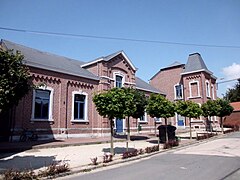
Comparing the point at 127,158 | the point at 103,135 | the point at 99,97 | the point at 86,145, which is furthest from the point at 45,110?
the point at 127,158

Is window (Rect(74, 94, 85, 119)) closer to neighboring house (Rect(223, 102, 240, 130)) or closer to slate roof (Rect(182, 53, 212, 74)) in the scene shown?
slate roof (Rect(182, 53, 212, 74))

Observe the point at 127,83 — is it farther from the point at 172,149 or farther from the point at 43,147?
the point at 43,147

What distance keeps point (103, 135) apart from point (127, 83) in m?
6.57

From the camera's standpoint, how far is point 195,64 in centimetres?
3494

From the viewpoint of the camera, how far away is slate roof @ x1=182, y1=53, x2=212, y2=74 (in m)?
33.7

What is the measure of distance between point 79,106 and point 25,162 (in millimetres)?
10913

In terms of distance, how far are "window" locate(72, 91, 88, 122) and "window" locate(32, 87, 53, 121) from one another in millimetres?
2235

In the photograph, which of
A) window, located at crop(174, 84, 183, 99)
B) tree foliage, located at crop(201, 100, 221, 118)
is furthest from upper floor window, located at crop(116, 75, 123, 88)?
window, located at crop(174, 84, 183, 99)

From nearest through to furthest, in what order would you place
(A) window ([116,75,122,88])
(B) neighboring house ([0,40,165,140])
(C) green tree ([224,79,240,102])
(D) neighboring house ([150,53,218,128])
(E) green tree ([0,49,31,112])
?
(E) green tree ([0,49,31,112]) → (B) neighboring house ([0,40,165,140]) → (A) window ([116,75,122,88]) → (D) neighboring house ([150,53,218,128]) → (C) green tree ([224,79,240,102])

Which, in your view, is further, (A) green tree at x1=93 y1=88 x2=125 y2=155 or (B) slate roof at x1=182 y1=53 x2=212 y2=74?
(B) slate roof at x1=182 y1=53 x2=212 y2=74

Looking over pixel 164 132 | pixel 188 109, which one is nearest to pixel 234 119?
pixel 188 109

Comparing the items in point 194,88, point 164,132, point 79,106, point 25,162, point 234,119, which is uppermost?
point 194,88

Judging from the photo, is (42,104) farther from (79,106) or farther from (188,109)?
(188,109)

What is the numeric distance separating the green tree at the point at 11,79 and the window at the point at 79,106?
11.3 m
